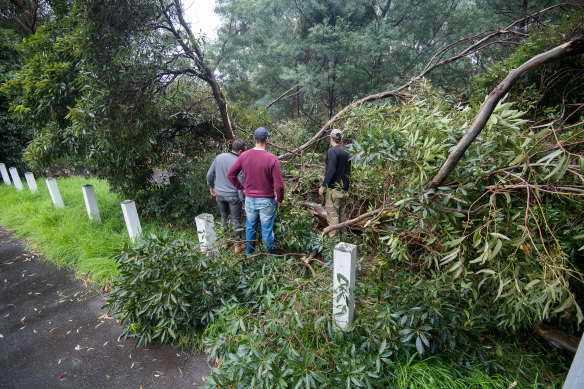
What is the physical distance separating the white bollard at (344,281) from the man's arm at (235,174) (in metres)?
1.82

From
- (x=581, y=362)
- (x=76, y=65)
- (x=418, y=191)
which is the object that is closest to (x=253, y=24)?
(x=76, y=65)

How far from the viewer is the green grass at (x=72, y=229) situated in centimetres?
419

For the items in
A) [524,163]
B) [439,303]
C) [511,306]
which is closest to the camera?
[524,163]

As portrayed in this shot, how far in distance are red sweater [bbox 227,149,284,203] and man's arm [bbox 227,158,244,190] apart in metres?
0.06

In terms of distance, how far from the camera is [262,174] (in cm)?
333

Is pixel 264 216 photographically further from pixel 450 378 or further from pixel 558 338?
pixel 558 338

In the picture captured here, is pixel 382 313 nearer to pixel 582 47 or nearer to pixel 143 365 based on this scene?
pixel 582 47

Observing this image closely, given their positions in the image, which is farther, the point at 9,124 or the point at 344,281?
the point at 9,124

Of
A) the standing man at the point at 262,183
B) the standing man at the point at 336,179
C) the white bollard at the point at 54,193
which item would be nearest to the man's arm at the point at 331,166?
the standing man at the point at 336,179

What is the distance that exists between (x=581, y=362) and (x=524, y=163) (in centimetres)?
106

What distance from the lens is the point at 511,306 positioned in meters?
1.93

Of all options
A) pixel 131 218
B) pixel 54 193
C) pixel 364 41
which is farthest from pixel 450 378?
pixel 364 41

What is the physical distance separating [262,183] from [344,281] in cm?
160

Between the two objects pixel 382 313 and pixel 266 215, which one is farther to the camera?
pixel 266 215
